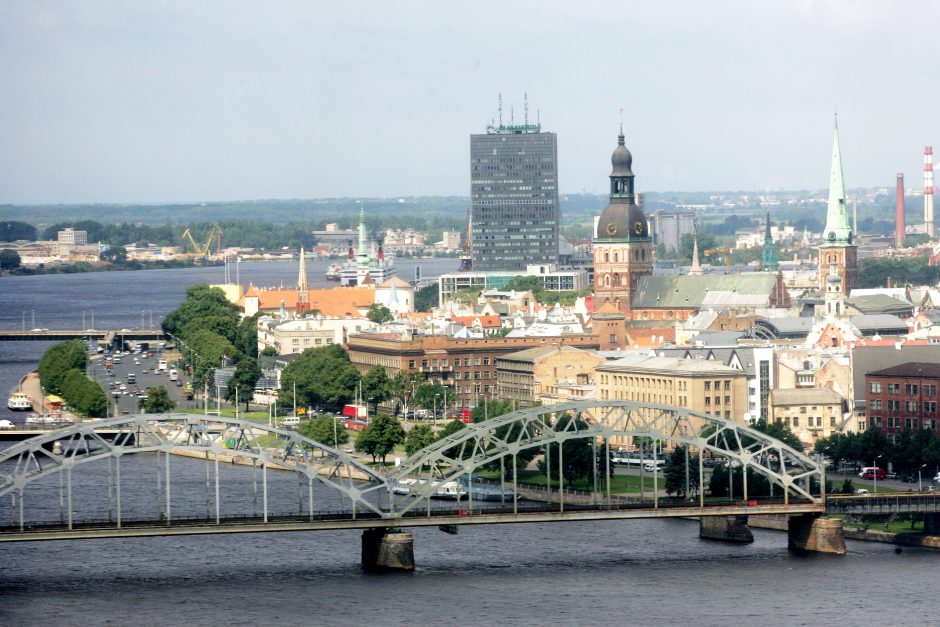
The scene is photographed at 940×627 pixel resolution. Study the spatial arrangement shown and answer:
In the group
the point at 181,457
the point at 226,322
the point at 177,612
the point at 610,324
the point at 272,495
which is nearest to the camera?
the point at 177,612

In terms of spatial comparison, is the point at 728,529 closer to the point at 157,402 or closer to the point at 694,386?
the point at 694,386

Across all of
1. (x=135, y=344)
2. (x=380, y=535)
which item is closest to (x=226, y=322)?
(x=135, y=344)

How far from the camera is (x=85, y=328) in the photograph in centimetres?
15488

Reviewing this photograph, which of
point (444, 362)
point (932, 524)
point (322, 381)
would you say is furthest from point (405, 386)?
point (932, 524)

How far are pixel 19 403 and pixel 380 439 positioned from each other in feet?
81.3

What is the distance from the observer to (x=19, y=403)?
103 m

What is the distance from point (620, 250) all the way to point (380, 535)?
3125 inches

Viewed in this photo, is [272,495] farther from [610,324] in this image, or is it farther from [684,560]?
[610,324]

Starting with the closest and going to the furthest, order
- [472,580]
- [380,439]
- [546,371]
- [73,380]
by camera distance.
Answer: [472,580] < [380,439] < [546,371] < [73,380]

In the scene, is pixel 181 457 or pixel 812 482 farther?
pixel 181 457

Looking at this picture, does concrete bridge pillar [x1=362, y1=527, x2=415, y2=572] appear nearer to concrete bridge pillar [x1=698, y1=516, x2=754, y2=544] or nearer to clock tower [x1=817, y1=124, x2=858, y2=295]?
concrete bridge pillar [x1=698, y1=516, x2=754, y2=544]

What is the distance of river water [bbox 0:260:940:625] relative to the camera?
56094mm

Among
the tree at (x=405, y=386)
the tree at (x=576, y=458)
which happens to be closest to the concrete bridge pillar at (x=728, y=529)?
the tree at (x=576, y=458)

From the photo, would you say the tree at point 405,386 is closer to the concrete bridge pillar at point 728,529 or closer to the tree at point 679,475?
the tree at point 679,475
